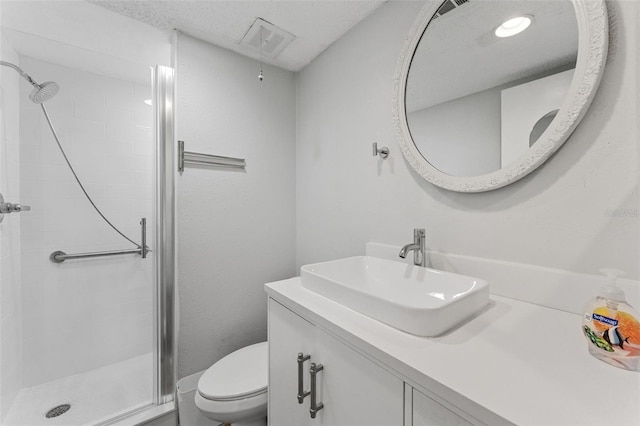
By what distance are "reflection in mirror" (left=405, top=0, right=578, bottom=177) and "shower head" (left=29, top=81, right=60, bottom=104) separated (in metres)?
1.96

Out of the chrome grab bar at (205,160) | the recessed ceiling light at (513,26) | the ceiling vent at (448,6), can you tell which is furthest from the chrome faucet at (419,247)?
the chrome grab bar at (205,160)

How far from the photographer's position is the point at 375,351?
1.80 ft

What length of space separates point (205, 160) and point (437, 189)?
1270 mm

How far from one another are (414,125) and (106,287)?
227cm

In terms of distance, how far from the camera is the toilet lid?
3.69ft

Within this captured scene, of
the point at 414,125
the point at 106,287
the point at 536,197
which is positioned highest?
the point at 414,125

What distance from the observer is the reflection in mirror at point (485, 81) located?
2.45ft

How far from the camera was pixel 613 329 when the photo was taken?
482 millimetres

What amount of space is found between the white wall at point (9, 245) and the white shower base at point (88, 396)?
8 cm

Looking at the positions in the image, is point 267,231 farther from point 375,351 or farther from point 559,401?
point 559,401

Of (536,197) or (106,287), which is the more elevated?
(536,197)

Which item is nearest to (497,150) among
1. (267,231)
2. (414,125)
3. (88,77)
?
(414,125)

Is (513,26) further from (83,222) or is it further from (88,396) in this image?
(88,396)

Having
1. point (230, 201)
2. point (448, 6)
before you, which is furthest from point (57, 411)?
point (448, 6)
